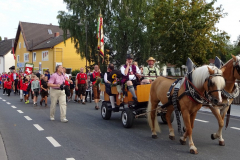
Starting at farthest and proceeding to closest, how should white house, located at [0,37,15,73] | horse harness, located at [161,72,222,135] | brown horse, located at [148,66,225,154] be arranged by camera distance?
white house, located at [0,37,15,73], horse harness, located at [161,72,222,135], brown horse, located at [148,66,225,154]

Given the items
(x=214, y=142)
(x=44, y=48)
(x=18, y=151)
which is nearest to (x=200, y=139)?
(x=214, y=142)

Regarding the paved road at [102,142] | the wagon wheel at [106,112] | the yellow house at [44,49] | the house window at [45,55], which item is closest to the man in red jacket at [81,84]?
the wagon wheel at [106,112]

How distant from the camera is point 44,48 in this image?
48000 mm

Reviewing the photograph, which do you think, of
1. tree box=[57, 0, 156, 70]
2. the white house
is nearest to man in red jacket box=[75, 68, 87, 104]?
tree box=[57, 0, 156, 70]

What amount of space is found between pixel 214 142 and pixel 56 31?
54.5 metres

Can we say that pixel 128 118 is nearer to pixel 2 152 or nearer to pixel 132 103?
pixel 132 103

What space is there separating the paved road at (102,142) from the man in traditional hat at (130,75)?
1155 millimetres

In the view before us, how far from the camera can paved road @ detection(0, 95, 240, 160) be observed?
5539mm

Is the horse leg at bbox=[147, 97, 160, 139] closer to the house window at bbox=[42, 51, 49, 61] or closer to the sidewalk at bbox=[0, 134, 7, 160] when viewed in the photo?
the sidewalk at bbox=[0, 134, 7, 160]

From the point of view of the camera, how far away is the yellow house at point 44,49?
47.0 metres

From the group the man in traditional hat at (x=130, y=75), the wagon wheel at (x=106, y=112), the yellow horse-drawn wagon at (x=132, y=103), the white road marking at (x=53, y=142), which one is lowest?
the white road marking at (x=53, y=142)

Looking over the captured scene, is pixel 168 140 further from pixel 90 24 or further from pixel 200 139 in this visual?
pixel 90 24

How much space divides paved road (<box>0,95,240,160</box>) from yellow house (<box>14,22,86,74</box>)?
3462 centimetres

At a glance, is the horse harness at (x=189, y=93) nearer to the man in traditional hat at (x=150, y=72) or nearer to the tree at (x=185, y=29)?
the man in traditional hat at (x=150, y=72)
